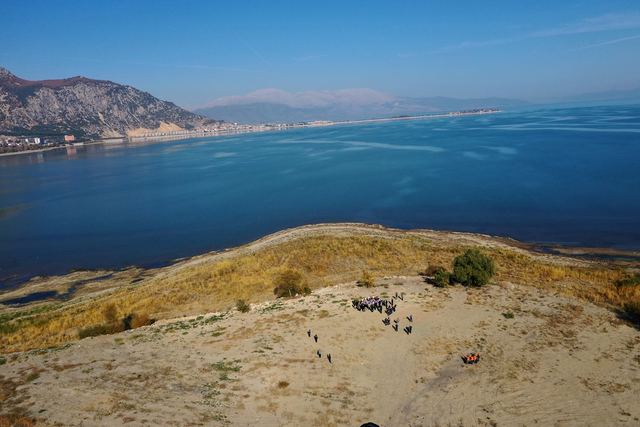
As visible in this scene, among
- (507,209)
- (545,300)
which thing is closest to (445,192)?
(507,209)

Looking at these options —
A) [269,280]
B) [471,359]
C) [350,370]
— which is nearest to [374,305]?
[350,370]

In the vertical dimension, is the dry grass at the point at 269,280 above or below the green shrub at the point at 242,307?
below

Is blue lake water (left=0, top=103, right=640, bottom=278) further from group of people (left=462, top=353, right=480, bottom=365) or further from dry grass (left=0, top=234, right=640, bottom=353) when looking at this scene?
group of people (left=462, top=353, right=480, bottom=365)

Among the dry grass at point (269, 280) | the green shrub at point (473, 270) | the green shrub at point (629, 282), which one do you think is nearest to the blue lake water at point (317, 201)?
the dry grass at point (269, 280)

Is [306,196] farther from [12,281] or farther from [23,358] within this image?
[23,358]

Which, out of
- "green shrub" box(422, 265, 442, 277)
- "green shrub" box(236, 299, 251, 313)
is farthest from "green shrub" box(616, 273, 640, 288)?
"green shrub" box(236, 299, 251, 313)

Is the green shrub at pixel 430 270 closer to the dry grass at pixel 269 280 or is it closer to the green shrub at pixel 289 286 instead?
the dry grass at pixel 269 280
